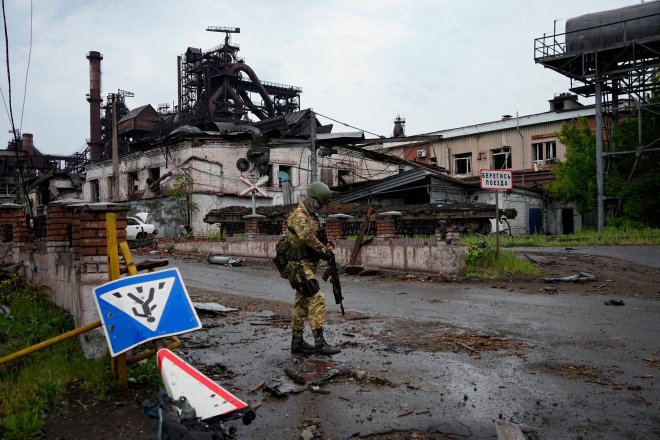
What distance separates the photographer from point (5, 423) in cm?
363

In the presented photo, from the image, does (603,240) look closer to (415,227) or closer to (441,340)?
(415,227)

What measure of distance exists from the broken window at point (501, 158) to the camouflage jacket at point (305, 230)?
32.0 m

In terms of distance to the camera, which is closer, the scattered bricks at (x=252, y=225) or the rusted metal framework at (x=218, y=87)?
the scattered bricks at (x=252, y=225)

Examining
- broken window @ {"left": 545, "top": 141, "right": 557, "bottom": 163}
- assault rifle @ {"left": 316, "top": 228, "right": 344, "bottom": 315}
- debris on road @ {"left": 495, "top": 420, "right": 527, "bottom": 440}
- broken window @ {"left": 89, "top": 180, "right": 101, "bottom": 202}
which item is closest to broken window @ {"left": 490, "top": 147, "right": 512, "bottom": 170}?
broken window @ {"left": 545, "top": 141, "right": 557, "bottom": 163}

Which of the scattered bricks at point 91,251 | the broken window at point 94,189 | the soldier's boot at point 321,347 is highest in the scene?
the broken window at point 94,189

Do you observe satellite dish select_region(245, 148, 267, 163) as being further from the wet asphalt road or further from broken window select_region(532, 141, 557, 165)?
the wet asphalt road

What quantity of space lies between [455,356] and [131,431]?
333 centimetres

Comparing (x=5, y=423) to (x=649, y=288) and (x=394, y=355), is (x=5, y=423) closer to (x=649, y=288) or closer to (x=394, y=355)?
(x=394, y=355)

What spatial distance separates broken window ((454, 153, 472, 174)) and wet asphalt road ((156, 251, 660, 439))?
29.1m

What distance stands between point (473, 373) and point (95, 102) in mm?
47807

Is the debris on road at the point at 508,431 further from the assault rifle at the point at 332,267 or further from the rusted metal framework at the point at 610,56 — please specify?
the rusted metal framework at the point at 610,56

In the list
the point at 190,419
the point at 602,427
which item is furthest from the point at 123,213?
the point at 602,427

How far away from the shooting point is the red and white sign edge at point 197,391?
10.6 ft

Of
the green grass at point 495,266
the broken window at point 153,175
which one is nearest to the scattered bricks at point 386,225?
the green grass at point 495,266
